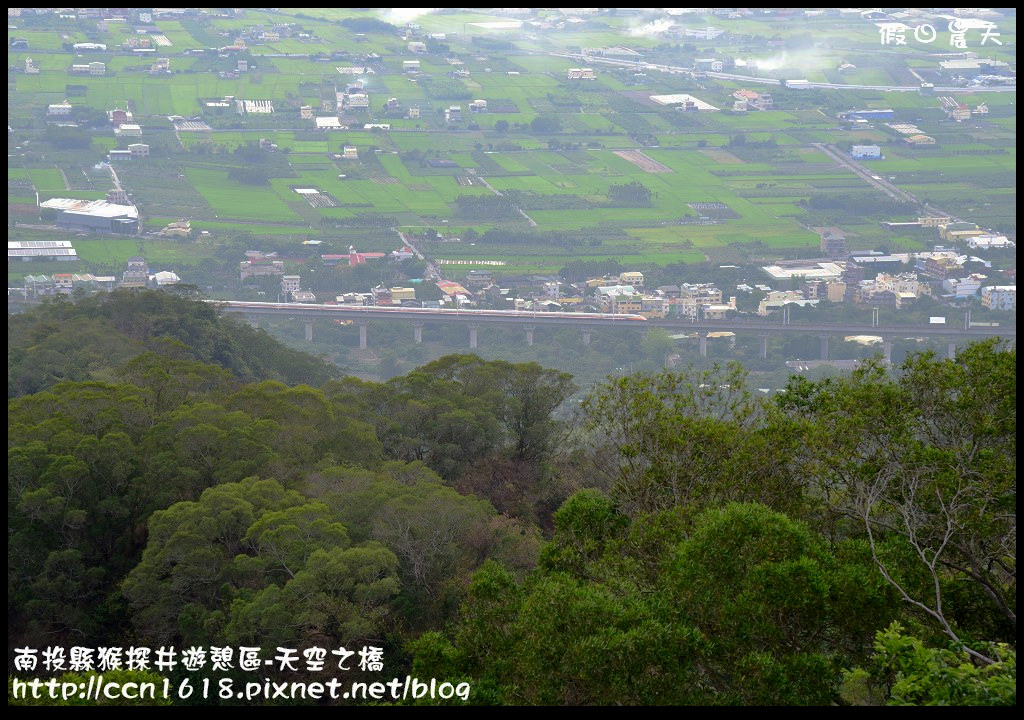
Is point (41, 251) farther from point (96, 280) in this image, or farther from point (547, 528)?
point (547, 528)

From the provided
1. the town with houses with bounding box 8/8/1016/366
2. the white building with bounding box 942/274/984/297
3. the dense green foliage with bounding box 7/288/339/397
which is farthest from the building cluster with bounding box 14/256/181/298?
the white building with bounding box 942/274/984/297

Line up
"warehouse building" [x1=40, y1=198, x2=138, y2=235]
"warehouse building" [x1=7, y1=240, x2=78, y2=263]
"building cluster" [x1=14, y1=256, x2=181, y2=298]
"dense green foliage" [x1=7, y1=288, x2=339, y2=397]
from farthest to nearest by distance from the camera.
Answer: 1. "warehouse building" [x1=40, y1=198, x2=138, y2=235]
2. "warehouse building" [x1=7, y1=240, x2=78, y2=263]
3. "building cluster" [x1=14, y1=256, x2=181, y2=298]
4. "dense green foliage" [x1=7, y1=288, x2=339, y2=397]

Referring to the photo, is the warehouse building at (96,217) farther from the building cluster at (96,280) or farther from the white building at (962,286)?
the white building at (962,286)

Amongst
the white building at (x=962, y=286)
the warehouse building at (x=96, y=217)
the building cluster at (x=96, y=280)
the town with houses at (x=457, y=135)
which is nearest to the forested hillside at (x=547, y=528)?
the town with houses at (x=457, y=135)

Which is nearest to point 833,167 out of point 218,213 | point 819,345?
point 819,345

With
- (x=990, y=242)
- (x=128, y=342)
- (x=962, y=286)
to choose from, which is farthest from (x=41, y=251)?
(x=990, y=242)

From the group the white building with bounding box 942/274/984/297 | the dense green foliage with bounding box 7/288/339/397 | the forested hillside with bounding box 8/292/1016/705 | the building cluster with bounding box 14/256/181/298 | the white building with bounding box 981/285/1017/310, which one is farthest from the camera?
the white building with bounding box 942/274/984/297

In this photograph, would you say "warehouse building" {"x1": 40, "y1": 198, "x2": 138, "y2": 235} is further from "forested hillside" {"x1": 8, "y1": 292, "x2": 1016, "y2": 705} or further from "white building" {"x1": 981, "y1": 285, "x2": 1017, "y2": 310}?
"forested hillside" {"x1": 8, "y1": 292, "x2": 1016, "y2": 705}
